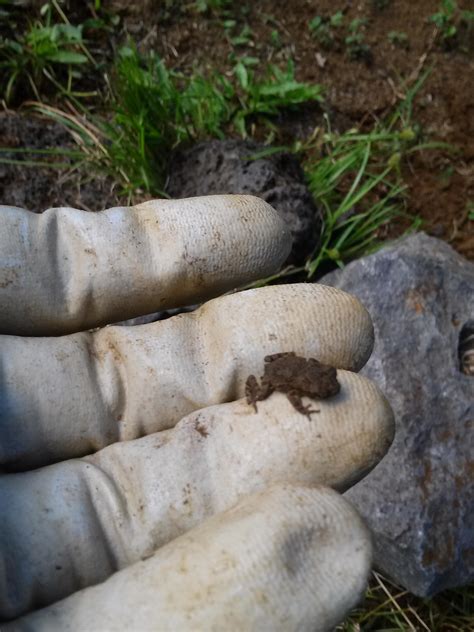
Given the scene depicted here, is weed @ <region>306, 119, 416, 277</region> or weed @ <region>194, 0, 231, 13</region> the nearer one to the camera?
Answer: weed @ <region>306, 119, 416, 277</region>

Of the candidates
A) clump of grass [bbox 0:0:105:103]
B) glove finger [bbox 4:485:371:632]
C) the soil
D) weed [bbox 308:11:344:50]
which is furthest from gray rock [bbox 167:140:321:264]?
glove finger [bbox 4:485:371:632]

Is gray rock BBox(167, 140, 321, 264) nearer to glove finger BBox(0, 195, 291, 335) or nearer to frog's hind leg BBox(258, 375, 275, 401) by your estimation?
glove finger BBox(0, 195, 291, 335)

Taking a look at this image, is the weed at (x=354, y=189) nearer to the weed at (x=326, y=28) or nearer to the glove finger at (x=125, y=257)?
the weed at (x=326, y=28)

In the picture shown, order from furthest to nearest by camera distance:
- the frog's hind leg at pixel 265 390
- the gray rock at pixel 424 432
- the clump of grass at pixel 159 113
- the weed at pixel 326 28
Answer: the weed at pixel 326 28, the clump of grass at pixel 159 113, the gray rock at pixel 424 432, the frog's hind leg at pixel 265 390

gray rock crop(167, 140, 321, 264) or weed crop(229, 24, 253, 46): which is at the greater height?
weed crop(229, 24, 253, 46)

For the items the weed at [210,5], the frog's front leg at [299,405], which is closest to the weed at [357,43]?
the weed at [210,5]

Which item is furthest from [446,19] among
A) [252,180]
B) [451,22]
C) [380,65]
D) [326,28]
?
[252,180]

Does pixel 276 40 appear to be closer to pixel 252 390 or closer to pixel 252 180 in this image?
pixel 252 180
